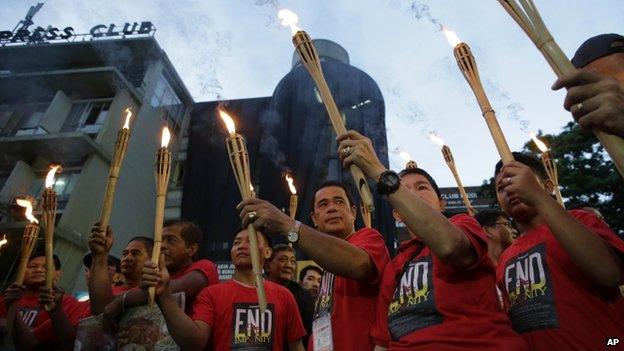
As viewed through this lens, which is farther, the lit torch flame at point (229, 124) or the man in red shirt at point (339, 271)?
the lit torch flame at point (229, 124)

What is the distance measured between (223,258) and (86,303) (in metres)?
12.1

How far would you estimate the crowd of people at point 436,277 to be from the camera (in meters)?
1.74

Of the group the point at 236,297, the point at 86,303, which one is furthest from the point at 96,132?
the point at 236,297

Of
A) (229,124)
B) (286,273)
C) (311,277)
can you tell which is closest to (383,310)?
(229,124)

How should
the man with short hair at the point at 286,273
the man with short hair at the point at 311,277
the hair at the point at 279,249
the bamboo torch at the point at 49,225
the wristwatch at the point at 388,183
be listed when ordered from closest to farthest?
the wristwatch at the point at 388,183
the bamboo torch at the point at 49,225
the man with short hair at the point at 286,273
the hair at the point at 279,249
the man with short hair at the point at 311,277

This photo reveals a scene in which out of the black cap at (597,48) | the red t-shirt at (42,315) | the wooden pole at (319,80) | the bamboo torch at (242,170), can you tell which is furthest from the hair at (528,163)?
the red t-shirt at (42,315)

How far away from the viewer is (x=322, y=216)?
9.64ft

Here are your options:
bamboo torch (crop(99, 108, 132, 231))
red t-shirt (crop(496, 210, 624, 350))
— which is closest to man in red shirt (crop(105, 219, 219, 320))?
bamboo torch (crop(99, 108, 132, 231))

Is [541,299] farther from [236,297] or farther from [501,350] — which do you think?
[236,297]

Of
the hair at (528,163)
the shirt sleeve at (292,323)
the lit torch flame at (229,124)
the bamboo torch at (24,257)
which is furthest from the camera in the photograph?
the bamboo torch at (24,257)

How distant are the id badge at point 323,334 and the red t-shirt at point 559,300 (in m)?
0.96

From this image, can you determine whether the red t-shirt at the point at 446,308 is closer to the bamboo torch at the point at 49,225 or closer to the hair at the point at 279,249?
the hair at the point at 279,249

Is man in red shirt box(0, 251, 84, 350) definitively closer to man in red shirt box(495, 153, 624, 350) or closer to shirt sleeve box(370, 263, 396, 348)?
shirt sleeve box(370, 263, 396, 348)

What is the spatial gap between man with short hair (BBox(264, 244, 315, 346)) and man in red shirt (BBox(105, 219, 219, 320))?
39.8 inches
